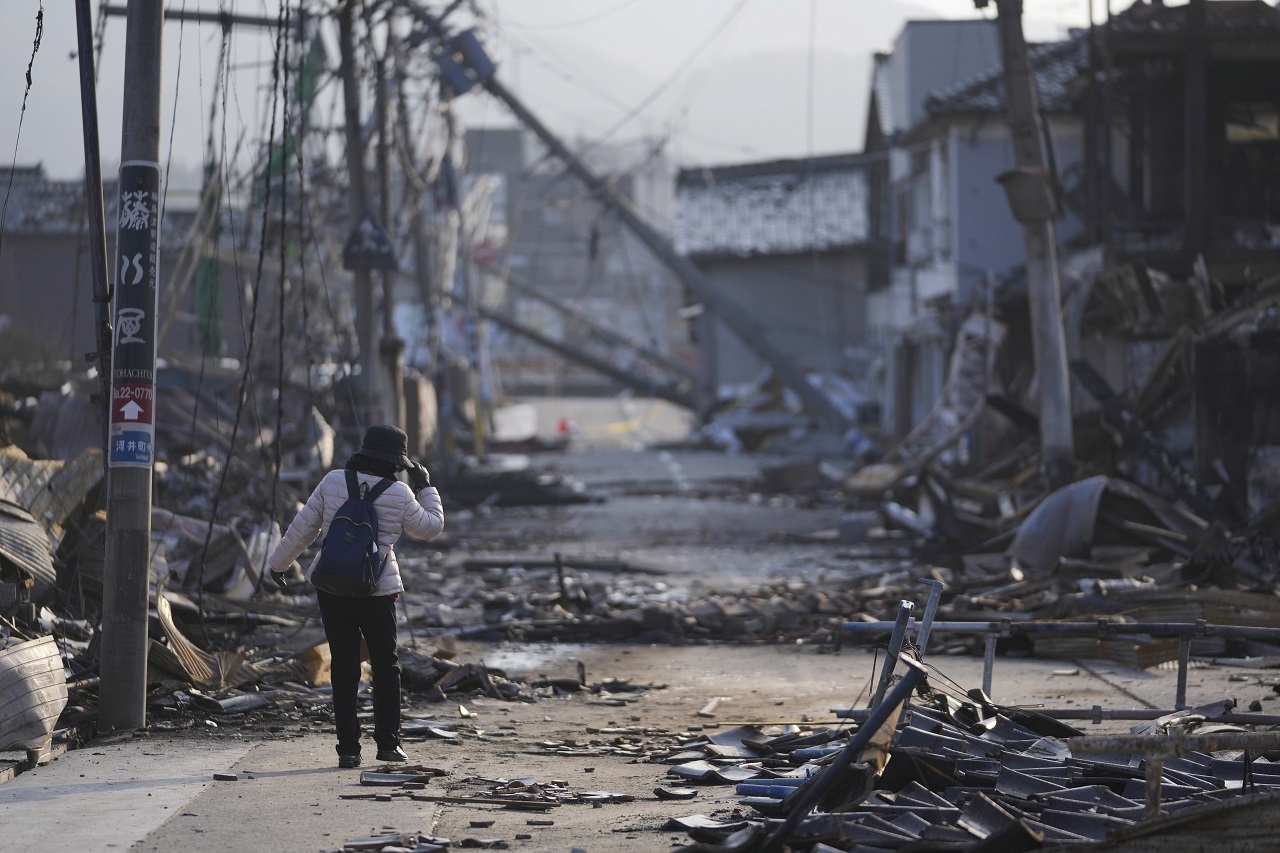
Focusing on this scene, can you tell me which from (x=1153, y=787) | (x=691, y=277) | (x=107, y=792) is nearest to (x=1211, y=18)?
(x=691, y=277)

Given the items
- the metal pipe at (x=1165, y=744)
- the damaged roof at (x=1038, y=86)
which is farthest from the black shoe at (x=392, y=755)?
the damaged roof at (x=1038, y=86)

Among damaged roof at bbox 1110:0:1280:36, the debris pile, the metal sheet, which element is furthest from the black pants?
damaged roof at bbox 1110:0:1280:36

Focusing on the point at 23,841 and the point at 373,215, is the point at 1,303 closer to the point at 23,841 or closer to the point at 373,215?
the point at 373,215

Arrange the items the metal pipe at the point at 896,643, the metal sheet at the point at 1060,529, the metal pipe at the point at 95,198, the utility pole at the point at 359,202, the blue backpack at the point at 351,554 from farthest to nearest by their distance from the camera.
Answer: the utility pole at the point at 359,202, the metal sheet at the point at 1060,529, the metal pipe at the point at 95,198, the blue backpack at the point at 351,554, the metal pipe at the point at 896,643

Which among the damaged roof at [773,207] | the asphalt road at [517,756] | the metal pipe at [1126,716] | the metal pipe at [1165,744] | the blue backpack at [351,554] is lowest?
the asphalt road at [517,756]

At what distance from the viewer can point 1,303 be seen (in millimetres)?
25922

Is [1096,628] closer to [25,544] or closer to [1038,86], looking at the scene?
[25,544]

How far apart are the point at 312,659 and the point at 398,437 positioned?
274 centimetres

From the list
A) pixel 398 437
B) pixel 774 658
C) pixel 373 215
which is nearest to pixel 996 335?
pixel 373 215

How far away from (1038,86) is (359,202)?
1585 centimetres

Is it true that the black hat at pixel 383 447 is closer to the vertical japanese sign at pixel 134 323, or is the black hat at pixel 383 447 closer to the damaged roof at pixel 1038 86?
the vertical japanese sign at pixel 134 323

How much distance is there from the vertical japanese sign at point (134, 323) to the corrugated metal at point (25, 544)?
171cm

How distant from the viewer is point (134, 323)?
821 centimetres

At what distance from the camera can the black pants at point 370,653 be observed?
24.8ft
